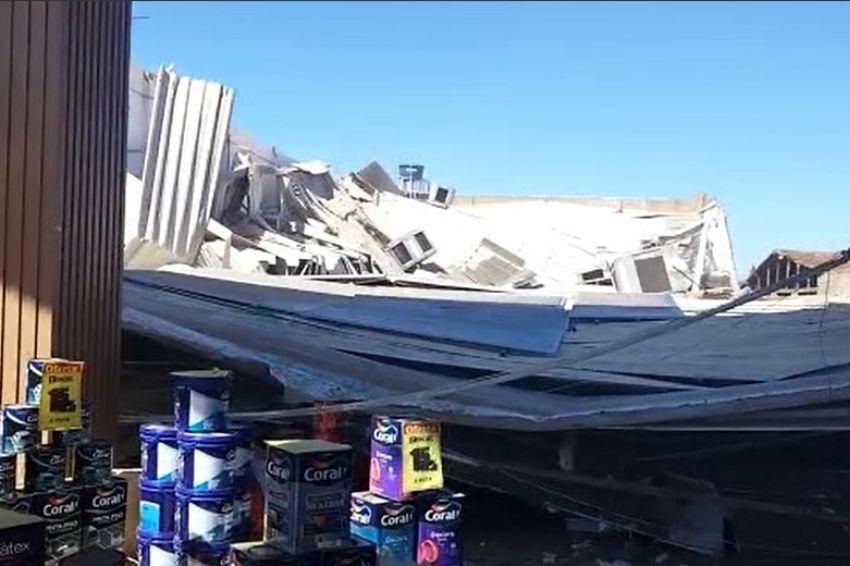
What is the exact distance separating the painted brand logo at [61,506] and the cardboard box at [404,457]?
3.73 ft

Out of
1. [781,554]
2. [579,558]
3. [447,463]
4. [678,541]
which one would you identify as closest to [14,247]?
[447,463]

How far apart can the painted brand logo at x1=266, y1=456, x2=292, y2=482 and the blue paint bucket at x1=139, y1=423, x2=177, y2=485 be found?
492 mm

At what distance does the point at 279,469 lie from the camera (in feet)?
12.5

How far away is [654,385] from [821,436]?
0.95 metres

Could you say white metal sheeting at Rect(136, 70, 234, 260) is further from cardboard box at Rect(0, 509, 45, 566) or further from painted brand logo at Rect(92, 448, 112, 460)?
cardboard box at Rect(0, 509, 45, 566)

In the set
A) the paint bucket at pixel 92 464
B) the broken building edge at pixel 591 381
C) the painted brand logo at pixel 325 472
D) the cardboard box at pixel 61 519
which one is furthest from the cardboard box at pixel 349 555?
the broken building edge at pixel 591 381

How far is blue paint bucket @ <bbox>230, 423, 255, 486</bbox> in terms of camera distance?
Result: 13.5 ft

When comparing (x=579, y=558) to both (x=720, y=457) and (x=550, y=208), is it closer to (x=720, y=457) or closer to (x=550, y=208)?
(x=720, y=457)

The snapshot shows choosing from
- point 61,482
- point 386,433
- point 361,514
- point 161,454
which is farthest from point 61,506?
point 386,433

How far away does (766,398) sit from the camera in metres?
5.02

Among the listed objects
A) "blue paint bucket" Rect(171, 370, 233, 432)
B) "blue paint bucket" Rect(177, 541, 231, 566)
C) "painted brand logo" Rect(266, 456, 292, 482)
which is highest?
"blue paint bucket" Rect(171, 370, 233, 432)

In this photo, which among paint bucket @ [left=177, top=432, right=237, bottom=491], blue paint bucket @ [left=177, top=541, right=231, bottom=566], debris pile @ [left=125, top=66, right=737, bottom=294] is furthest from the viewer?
debris pile @ [left=125, top=66, right=737, bottom=294]

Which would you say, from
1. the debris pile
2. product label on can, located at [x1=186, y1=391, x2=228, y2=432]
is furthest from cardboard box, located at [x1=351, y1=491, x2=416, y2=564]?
the debris pile

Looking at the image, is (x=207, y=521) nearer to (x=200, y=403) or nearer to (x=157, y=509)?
(x=157, y=509)
